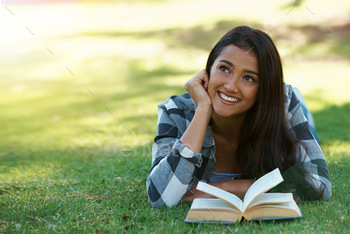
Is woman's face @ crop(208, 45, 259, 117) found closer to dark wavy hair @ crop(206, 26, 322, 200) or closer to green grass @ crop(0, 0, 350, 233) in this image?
dark wavy hair @ crop(206, 26, 322, 200)

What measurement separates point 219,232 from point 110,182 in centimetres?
142

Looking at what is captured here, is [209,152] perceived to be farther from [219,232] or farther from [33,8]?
[33,8]

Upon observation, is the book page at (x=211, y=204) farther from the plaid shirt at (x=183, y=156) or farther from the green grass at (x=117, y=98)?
the plaid shirt at (x=183, y=156)

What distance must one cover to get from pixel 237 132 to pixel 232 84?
1.76ft

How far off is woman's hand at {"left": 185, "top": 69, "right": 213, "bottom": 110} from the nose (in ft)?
0.63

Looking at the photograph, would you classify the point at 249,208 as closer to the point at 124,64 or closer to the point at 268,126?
the point at 268,126

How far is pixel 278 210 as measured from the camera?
264cm

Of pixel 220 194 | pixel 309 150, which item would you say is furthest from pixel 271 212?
pixel 309 150

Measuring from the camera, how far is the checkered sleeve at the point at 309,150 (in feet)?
10.1

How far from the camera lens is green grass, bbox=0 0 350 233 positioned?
294 cm

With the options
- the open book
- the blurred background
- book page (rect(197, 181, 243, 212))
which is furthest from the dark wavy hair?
the blurred background

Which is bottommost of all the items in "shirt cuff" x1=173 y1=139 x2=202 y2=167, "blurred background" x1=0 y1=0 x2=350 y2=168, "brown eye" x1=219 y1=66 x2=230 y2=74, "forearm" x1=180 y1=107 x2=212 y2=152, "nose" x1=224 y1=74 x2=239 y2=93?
"blurred background" x1=0 y1=0 x2=350 y2=168

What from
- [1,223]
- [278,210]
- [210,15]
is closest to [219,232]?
[278,210]

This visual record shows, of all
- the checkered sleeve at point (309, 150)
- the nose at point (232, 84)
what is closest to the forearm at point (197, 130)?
the nose at point (232, 84)
